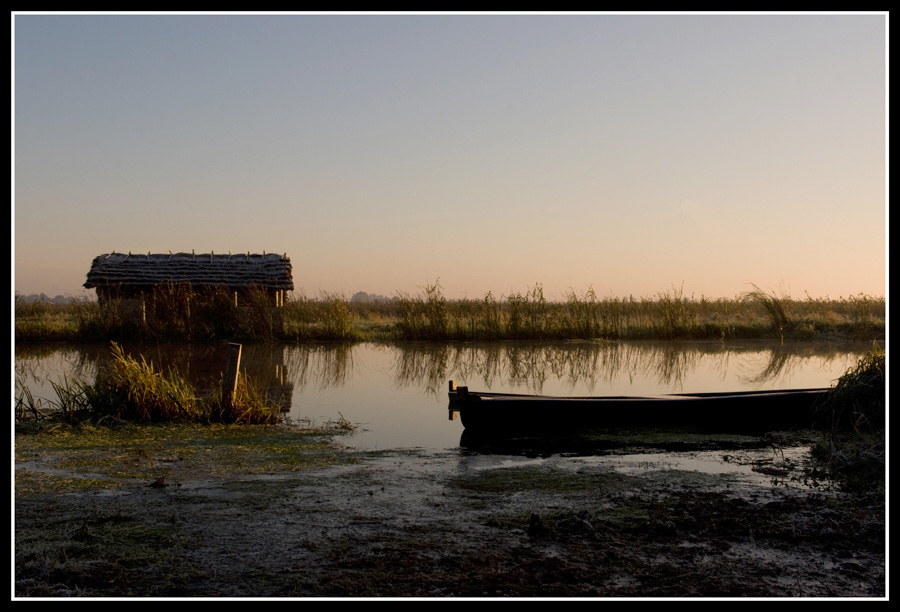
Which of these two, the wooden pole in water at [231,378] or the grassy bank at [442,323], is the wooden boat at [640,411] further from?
the grassy bank at [442,323]

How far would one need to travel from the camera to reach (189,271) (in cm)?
2573

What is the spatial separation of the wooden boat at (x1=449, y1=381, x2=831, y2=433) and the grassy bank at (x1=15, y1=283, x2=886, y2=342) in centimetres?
1461

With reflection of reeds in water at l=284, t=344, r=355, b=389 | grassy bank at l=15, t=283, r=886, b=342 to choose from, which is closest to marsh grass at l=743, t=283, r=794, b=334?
grassy bank at l=15, t=283, r=886, b=342

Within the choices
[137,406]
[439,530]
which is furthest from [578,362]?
[439,530]

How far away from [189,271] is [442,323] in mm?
8634

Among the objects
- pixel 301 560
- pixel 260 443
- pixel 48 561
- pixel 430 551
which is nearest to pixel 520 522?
pixel 430 551

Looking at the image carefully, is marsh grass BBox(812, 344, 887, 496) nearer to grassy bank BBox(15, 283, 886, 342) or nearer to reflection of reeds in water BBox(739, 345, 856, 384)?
reflection of reeds in water BBox(739, 345, 856, 384)

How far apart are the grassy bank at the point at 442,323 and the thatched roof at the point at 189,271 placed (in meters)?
1.10

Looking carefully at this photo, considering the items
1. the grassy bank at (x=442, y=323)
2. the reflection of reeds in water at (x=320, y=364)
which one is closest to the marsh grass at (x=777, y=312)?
the grassy bank at (x=442, y=323)

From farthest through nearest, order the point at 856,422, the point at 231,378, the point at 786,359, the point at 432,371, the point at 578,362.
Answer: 1. the point at 786,359
2. the point at 578,362
3. the point at 432,371
4. the point at 231,378
5. the point at 856,422

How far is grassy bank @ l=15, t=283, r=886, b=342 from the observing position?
23766 mm

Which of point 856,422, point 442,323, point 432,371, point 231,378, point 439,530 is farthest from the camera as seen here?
point 442,323

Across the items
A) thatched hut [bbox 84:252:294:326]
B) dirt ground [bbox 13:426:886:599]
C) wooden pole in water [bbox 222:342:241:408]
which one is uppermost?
thatched hut [bbox 84:252:294:326]

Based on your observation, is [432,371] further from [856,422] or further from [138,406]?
[856,422]
